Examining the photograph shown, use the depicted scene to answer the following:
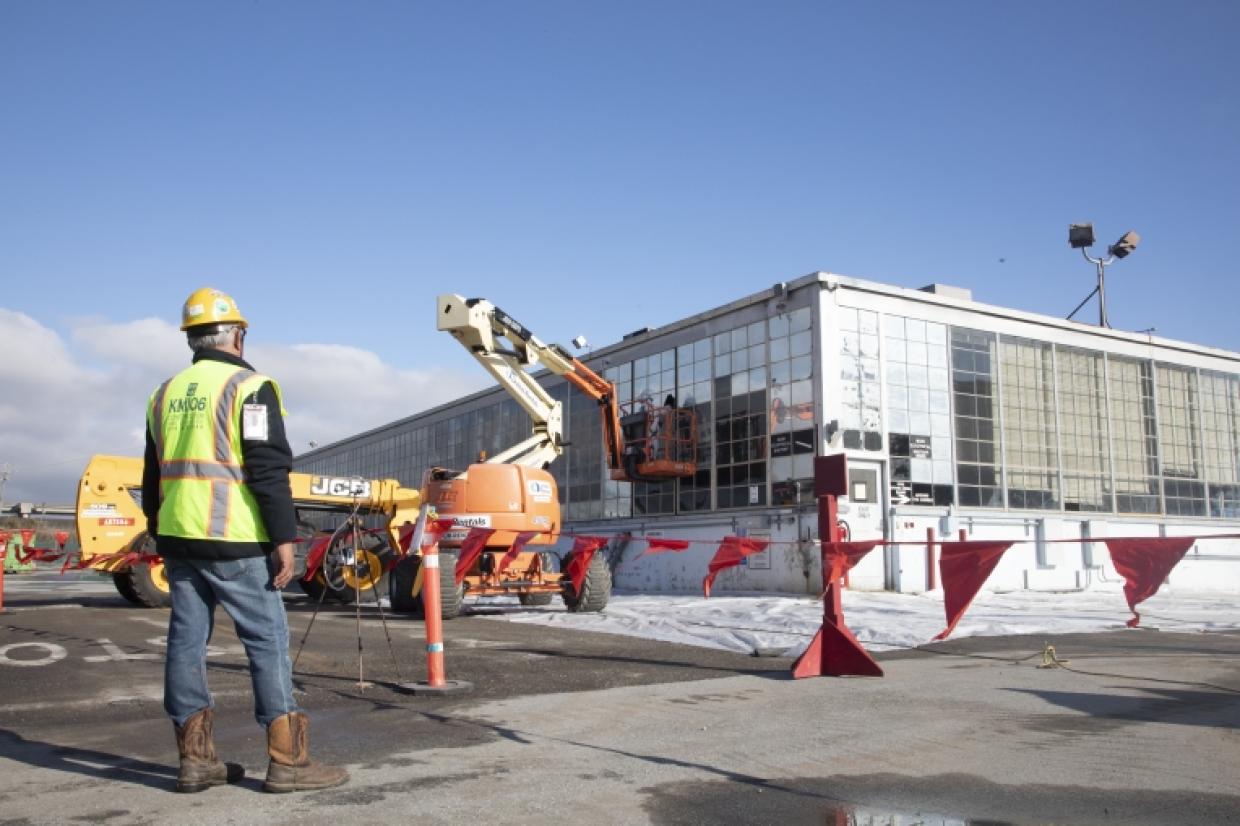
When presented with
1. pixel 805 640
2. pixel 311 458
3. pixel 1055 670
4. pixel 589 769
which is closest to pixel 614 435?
pixel 805 640

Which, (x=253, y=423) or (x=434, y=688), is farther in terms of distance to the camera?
(x=434, y=688)

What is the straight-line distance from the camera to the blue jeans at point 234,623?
4188 mm

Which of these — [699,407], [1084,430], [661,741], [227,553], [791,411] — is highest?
[699,407]

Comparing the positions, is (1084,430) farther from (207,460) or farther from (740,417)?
(207,460)

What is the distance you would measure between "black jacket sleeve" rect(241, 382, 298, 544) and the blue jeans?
168mm

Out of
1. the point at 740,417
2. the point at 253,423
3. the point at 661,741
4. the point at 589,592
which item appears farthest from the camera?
the point at 740,417

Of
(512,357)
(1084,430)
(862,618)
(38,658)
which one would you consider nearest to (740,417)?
(512,357)

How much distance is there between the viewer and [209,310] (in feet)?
14.9

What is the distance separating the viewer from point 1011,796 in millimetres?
4246

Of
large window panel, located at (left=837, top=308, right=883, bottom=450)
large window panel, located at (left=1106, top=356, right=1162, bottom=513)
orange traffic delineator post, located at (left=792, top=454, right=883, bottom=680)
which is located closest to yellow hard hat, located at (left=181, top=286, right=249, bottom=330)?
orange traffic delineator post, located at (left=792, top=454, right=883, bottom=680)

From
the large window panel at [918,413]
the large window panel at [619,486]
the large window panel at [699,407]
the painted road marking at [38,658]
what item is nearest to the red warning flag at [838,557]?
the painted road marking at [38,658]

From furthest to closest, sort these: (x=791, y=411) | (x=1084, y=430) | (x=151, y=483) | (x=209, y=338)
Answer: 1. (x=1084, y=430)
2. (x=791, y=411)
3. (x=209, y=338)
4. (x=151, y=483)

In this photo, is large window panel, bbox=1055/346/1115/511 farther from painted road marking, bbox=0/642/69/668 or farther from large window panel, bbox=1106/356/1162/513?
painted road marking, bbox=0/642/69/668

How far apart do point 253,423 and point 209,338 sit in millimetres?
571
